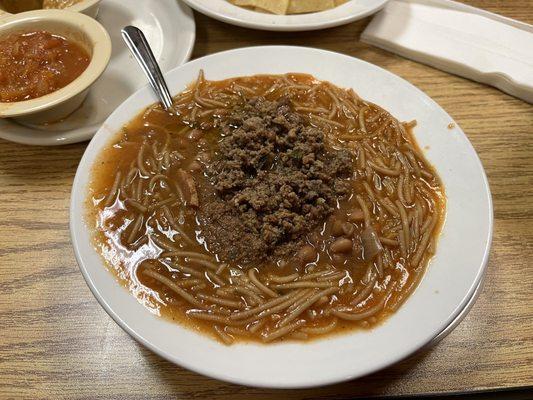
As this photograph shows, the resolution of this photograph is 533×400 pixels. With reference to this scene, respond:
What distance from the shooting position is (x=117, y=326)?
260 cm

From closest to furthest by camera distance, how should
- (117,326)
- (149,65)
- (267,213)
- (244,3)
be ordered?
(267,213) < (117,326) < (149,65) < (244,3)

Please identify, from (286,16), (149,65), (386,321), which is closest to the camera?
(386,321)

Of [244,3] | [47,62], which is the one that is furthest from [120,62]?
[244,3]

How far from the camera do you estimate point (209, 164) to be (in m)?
2.80

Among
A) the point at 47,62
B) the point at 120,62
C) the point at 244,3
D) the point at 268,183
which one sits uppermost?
the point at 244,3

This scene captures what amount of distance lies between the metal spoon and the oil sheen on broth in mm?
86

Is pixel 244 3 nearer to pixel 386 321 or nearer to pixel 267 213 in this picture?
pixel 267 213

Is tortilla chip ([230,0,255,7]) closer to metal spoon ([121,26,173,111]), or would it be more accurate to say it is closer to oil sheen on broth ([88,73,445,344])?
metal spoon ([121,26,173,111])

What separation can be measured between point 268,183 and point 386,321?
96 centimetres

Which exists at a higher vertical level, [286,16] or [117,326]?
[286,16]

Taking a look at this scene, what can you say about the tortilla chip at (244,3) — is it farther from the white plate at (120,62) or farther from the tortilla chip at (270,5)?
the white plate at (120,62)

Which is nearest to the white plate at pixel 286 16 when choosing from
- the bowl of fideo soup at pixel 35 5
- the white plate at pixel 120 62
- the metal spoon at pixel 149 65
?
the white plate at pixel 120 62

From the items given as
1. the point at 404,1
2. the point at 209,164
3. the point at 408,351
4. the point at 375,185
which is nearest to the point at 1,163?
the point at 209,164

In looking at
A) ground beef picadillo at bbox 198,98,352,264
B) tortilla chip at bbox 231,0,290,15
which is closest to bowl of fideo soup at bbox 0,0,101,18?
tortilla chip at bbox 231,0,290,15
